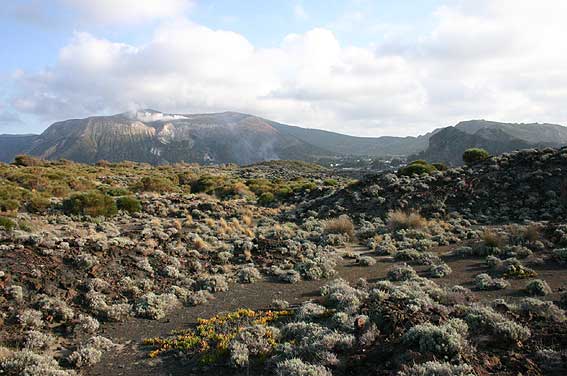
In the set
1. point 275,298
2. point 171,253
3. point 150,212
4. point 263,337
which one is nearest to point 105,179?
point 150,212

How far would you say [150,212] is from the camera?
83.6ft

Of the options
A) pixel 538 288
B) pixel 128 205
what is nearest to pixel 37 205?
pixel 128 205

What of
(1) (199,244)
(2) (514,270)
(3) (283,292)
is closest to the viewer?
(3) (283,292)

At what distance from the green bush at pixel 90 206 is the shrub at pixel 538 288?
21472mm

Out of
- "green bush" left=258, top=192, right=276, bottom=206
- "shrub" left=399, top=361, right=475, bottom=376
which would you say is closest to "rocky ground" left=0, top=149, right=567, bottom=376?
"shrub" left=399, top=361, right=475, bottom=376

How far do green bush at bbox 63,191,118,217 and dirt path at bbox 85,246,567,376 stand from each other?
13313 millimetres

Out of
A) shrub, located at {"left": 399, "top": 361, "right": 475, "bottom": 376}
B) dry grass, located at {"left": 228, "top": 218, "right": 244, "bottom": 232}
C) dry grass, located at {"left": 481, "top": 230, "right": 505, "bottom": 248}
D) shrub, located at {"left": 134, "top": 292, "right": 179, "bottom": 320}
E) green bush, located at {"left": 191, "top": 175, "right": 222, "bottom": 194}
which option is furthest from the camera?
green bush, located at {"left": 191, "top": 175, "right": 222, "bottom": 194}

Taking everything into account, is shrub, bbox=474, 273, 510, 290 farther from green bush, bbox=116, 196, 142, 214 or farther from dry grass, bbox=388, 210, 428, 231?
green bush, bbox=116, 196, 142, 214

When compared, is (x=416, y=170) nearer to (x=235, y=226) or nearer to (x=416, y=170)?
(x=416, y=170)

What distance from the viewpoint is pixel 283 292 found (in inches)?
490

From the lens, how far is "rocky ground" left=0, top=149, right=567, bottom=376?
712 centimetres

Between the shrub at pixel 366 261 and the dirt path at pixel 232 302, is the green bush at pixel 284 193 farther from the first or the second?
the shrub at pixel 366 261

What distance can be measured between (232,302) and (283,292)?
184 cm

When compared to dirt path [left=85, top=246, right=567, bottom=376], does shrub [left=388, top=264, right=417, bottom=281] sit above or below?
above
